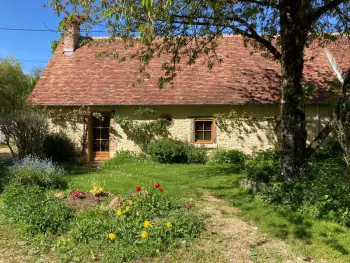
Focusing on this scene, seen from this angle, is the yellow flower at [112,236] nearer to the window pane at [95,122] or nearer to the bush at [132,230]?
the bush at [132,230]

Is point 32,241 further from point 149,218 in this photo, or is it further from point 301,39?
point 301,39

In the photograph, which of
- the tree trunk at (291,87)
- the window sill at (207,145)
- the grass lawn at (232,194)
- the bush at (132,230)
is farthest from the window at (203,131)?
the bush at (132,230)

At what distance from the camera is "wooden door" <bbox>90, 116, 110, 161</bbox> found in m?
13.5

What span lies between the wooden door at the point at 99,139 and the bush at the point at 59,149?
958 millimetres

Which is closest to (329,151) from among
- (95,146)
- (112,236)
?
(95,146)

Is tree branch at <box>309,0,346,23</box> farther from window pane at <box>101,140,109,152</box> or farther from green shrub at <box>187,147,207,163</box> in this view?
window pane at <box>101,140,109,152</box>

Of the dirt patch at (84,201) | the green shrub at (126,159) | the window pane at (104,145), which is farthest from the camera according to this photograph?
the window pane at (104,145)

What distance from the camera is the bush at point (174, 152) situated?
12.1 meters

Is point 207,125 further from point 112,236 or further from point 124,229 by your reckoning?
point 112,236

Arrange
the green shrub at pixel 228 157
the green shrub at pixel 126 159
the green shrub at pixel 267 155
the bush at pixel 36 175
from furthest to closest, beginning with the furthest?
the green shrub at pixel 228 157, the green shrub at pixel 126 159, the green shrub at pixel 267 155, the bush at pixel 36 175

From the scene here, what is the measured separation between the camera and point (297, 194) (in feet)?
19.4

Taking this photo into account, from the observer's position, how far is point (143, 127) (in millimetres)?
12836

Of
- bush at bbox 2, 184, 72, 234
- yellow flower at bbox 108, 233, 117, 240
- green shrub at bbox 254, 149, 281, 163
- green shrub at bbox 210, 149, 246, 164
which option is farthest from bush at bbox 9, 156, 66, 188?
green shrub at bbox 254, 149, 281, 163

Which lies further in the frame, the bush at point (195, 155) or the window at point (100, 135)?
the window at point (100, 135)
